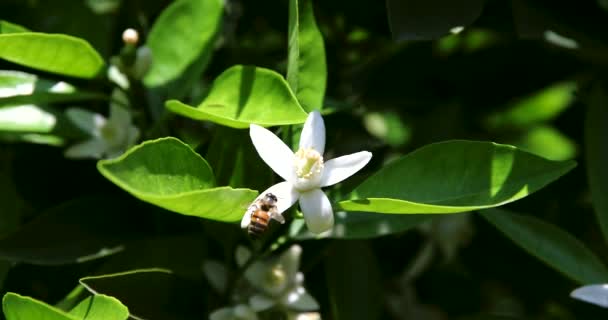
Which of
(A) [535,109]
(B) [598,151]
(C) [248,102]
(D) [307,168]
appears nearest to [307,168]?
(D) [307,168]

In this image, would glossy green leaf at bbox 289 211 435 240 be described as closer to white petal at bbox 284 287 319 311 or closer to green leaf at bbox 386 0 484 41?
white petal at bbox 284 287 319 311

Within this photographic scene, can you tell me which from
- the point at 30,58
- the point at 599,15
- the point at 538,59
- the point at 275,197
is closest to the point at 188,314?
the point at 275,197

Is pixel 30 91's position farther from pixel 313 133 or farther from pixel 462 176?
pixel 462 176

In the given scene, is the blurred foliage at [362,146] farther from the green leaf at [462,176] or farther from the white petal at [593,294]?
the white petal at [593,294]

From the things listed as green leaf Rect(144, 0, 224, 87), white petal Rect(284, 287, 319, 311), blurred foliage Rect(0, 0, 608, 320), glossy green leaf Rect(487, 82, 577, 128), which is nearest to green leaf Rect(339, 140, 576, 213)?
blurred foliage Rect(0, 0, 608, 320)

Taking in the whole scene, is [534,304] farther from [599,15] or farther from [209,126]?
[209,126]
